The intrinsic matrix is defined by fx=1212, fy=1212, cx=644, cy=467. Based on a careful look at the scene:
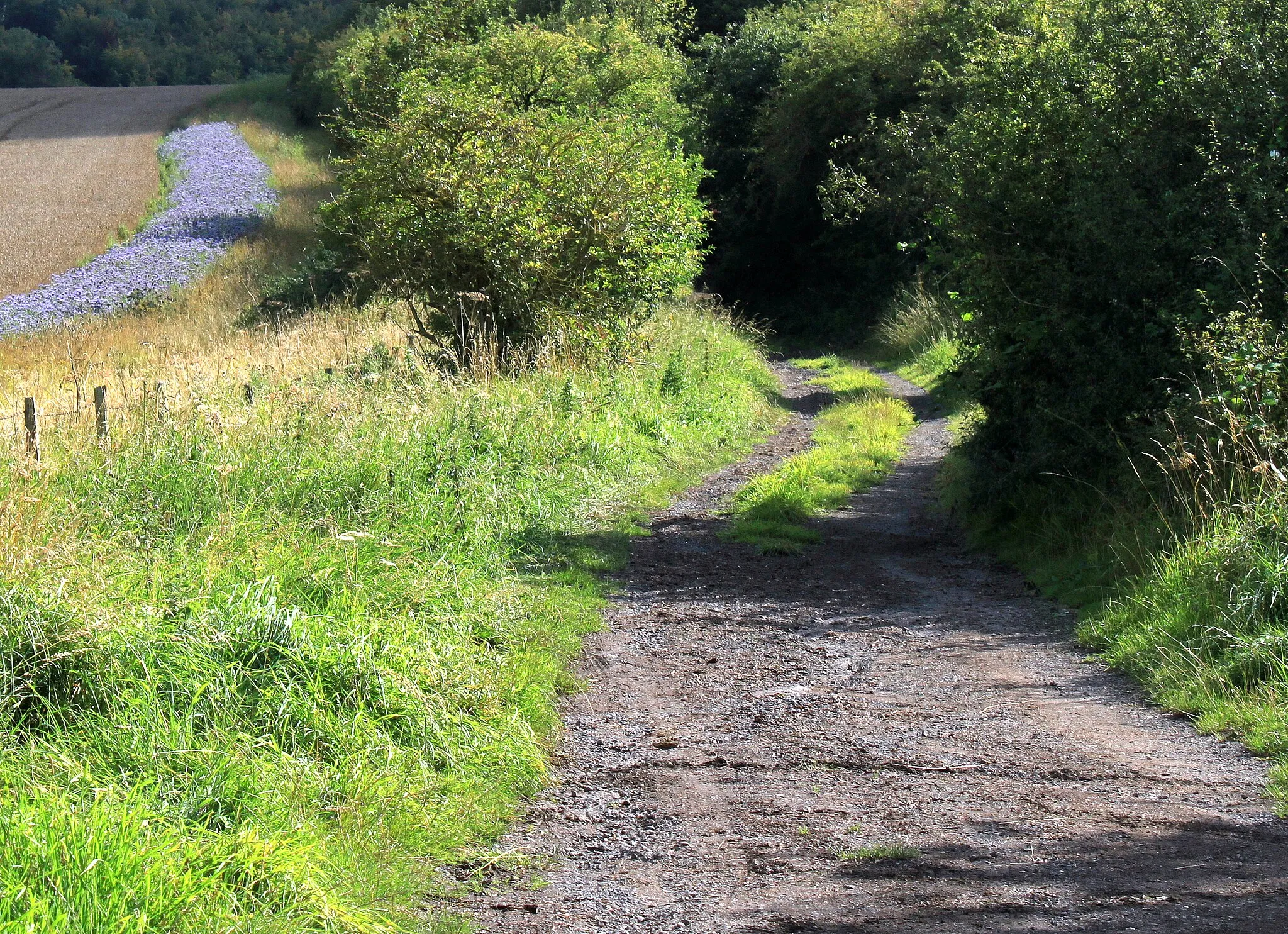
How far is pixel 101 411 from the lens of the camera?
8.58 metres

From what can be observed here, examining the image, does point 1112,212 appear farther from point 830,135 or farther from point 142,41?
point 142,41

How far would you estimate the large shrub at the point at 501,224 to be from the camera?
1420 centimetres

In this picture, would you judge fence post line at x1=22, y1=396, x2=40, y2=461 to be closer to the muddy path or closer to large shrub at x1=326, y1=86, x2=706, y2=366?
the muddy path

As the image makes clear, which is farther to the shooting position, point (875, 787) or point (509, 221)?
point (509, 221)

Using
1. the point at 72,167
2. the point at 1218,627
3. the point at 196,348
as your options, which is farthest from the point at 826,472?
the point at 72,167

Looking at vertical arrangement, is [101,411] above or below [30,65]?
below

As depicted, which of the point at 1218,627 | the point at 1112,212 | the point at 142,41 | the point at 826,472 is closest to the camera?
the point at 1218,627

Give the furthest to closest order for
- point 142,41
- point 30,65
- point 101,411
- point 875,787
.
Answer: point 142,41
point 30,65
point 101,411
point 875,787

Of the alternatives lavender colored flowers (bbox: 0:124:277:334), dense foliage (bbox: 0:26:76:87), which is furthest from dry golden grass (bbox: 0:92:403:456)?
dense foliage (bbox: 0:26:76:87)

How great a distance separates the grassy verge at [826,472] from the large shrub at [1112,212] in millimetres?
1902

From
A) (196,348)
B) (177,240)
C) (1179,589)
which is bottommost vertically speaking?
(1179,589)

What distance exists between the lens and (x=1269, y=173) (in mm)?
8484

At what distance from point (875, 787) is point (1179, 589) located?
114 inches

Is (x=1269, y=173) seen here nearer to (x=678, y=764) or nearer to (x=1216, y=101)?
(x=1216, y=101)
